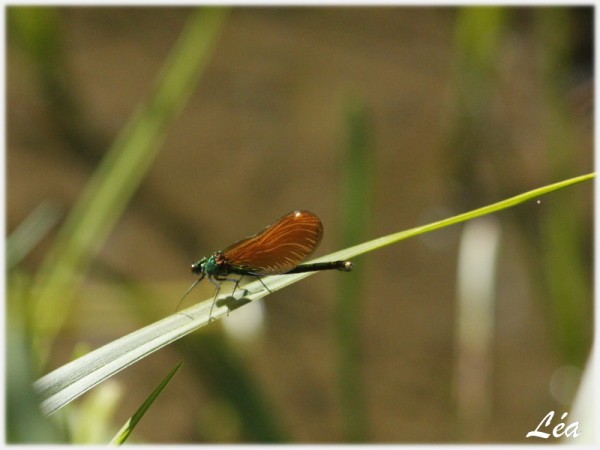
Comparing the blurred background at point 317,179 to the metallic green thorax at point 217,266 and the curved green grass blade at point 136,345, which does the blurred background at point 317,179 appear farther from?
the curved green grass blade at point 136,345

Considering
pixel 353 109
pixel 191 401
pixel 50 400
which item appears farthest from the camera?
pixel 191 401

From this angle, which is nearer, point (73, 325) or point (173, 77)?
point (173, 77)

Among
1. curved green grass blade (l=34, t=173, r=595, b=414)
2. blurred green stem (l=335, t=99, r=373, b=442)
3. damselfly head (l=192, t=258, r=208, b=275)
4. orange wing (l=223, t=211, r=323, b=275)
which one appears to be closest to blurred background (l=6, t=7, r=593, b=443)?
blurred green stem (l=335, t=99, r=373, b=442)

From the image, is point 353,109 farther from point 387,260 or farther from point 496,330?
point 496,330

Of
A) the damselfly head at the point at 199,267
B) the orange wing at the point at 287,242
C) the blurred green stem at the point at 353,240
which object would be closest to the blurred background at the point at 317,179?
the blurred green stem at the point at 353,240

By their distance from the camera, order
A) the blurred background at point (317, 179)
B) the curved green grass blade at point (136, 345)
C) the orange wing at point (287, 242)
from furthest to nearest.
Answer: the blurred background at point (317, 179), the orange wing at point (287, 242), the curved green grass blade at point (136, 345)

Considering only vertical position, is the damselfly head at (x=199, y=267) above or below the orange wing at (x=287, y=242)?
below

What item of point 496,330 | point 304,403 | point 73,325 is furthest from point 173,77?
point 496,330

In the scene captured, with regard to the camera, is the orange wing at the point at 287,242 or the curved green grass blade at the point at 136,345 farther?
the orange wing at the point at 287,242
